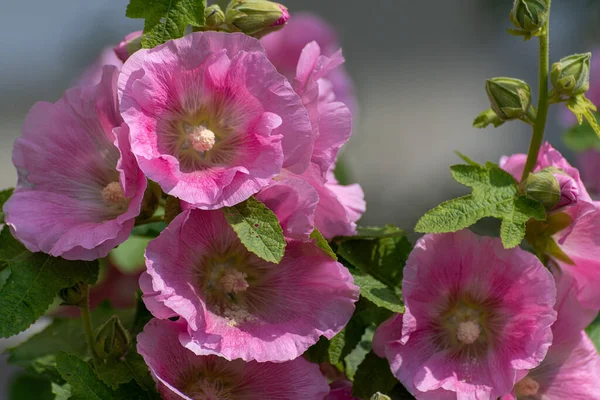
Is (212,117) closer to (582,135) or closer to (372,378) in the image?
(372,378)

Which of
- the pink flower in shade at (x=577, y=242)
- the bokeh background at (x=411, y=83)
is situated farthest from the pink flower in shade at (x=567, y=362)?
the bokeh background at (x=411, y=83)

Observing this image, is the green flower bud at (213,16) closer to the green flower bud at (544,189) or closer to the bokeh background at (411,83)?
the green flower bud at (544,189)

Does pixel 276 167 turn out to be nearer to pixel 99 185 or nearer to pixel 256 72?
pixel 256 72

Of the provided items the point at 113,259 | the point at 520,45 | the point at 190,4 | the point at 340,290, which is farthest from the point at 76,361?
the point at 520,45

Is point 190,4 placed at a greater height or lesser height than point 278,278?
greater

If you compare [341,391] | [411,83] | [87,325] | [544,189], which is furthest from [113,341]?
[411,83]

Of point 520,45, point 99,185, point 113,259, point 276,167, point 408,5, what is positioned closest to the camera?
point 276,167

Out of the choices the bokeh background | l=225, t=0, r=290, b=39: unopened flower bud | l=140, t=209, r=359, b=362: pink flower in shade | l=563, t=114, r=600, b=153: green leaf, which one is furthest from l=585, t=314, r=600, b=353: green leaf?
the bokeh background

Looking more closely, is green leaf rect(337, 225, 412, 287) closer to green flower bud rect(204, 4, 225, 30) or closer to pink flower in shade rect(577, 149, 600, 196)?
green flower bud rect(204, 4, 225, 30)
